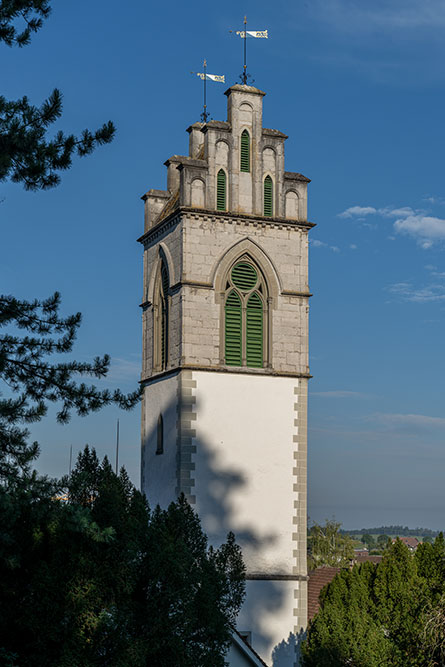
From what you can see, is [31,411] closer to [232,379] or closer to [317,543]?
[232,379]

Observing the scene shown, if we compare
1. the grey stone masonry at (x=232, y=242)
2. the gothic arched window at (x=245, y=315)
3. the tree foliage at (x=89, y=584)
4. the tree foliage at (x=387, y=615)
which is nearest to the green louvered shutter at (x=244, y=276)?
the gothic arched window at (x=245, y=315)

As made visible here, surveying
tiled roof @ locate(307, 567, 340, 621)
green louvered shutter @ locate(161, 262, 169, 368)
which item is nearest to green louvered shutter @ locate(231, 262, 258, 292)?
green louvered shutter @ locate(161, 262, 169, 368)

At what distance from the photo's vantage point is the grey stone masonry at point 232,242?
30.2 meters

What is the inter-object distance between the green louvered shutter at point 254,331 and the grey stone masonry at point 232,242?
0.73 ft

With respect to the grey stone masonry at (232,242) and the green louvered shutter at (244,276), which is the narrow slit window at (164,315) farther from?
the green louvered shutter at (244,276)

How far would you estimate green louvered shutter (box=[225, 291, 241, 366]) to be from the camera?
30.5m

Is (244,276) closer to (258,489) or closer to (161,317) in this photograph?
(161,317)

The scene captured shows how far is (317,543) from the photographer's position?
88.9m

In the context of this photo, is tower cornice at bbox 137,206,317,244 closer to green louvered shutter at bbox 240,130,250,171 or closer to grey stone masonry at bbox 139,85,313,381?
grey stone masonry at bbox 139,85,313,381

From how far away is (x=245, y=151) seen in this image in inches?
1248

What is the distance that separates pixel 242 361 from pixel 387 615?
26.5 feet

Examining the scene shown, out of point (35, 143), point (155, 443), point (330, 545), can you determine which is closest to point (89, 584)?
point (35, 143)

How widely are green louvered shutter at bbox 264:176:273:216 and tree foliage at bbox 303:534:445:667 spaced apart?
10.3 m

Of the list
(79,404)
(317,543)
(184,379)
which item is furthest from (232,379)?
(317,543)
